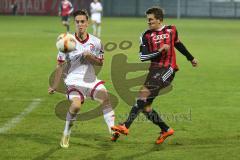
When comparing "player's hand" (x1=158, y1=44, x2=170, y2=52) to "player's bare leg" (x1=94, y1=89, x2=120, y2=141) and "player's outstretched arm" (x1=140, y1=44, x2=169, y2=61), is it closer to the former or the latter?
"player's outstretched arm" (x1=140, y1=44, x2=169, y2=61)

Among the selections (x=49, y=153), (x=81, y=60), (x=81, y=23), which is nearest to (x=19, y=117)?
(x=81, y=60)

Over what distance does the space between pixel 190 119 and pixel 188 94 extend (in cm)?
329

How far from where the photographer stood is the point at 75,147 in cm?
980

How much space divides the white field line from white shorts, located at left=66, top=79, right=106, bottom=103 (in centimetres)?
182

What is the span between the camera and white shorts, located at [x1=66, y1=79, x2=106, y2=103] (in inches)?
391

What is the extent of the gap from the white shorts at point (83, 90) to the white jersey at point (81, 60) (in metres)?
0.06

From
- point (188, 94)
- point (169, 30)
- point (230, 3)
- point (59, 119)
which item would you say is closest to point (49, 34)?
point (188, 94)

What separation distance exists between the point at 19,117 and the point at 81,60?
2.95 metres

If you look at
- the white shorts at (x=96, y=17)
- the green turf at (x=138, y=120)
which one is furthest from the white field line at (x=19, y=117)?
the white shorts at (x=96, y=17)

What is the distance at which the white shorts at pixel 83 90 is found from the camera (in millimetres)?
9927

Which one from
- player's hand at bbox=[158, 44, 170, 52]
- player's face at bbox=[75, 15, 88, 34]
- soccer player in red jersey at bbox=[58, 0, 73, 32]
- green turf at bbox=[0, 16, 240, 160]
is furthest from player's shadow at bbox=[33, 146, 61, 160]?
soccer player in red jersey at bbox=[58, 0, 73, 32]

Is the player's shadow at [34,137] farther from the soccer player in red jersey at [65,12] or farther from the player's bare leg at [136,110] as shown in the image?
the soccer player in red jersey at [65,12]

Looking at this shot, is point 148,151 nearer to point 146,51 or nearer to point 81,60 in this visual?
point 146,51

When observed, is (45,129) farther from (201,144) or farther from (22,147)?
(201,144)
